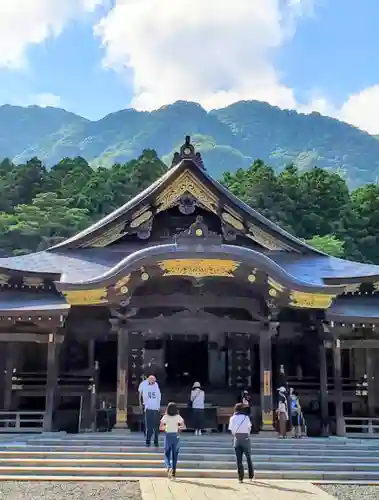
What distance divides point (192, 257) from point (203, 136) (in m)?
153

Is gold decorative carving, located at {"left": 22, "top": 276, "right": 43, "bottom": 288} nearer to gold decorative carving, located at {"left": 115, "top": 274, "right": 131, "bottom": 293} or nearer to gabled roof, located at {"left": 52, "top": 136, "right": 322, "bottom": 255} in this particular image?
gabled roof, located at {"left": 52, "top": 136, "right": 322, "bottom": 255}

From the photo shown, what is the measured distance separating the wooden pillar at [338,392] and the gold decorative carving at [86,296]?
538 centimetres

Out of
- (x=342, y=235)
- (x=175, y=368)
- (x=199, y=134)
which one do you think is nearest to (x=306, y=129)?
(x=199, y=134)

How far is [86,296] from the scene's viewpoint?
12.9m

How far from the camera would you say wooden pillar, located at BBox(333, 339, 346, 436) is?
520 inches

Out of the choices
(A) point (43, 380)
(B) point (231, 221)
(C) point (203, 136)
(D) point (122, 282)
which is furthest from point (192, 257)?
(C) point (203, 136)

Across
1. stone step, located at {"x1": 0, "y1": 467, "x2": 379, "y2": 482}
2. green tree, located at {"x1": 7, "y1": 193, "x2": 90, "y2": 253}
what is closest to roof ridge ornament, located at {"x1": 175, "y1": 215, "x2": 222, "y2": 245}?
stone step, located at {"x1": 0, "y1": 467, "x2": 379, "y2": 482}

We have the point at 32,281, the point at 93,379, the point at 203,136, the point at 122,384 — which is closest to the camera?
the point at 122,384

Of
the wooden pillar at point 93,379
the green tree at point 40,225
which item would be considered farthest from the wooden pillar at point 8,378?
the green tree at point 40,225

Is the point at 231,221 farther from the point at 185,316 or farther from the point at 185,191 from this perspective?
the point at 185,316

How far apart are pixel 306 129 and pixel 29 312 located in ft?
547

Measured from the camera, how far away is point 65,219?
39.6m

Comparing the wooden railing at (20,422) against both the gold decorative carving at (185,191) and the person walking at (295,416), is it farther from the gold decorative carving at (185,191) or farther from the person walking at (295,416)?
the gold decorative carving at (185,191)

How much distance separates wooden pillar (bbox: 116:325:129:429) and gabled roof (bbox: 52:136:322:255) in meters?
3.46
